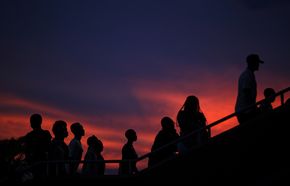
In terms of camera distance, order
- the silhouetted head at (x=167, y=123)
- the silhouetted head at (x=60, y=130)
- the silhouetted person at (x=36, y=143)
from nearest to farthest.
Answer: the silhouetted person at (x=36, y=143) < the silhouetted head at (x=60, y=130) < the silhouetted head at (x=167, y=123)

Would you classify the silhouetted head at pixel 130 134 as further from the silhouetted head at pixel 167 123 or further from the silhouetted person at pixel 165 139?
the silhouetted head at pixel 167 123

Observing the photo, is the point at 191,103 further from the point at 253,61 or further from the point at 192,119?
the point at 253,61

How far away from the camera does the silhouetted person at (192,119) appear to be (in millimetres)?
9633

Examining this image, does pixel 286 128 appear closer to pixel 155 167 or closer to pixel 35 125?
pixel 155 167

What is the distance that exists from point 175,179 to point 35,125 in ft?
10.6

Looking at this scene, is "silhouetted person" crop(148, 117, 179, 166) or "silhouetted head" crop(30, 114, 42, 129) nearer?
"silhouetted head" crop(30, 114, 42, 129)

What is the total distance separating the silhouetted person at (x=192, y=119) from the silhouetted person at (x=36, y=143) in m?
2.91

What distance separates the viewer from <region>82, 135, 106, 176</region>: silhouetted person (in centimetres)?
1088

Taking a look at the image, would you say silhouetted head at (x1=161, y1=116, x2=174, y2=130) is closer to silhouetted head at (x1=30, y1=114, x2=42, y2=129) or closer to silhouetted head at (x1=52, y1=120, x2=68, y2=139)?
silhouetted head at (x1=52, y1=120, x2=68, y2=139)

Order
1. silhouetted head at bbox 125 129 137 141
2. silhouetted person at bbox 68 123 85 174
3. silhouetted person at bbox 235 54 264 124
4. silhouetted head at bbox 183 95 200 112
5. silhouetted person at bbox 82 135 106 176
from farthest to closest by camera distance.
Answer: silhouetted head at bbox 125 129 137 141
silhouetted person at bbox 82 135 106 176
silhouetted person at bbox 68 123 85 174
silhouetted head at bbox 183 95 200 112
silhouetted person at bbox 235 54 264 124

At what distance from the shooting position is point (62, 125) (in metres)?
9.77

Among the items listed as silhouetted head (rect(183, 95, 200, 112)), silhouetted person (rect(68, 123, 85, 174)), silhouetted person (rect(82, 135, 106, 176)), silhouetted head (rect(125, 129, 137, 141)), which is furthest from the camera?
silhouetted head (rect(125, 129, 137, 141))

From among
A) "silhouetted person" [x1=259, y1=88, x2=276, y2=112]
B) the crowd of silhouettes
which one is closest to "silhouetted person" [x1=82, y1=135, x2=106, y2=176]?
the crowd of silhouettes

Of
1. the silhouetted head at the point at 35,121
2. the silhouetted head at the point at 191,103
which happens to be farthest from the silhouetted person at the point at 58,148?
the silhouetted head at the point at 191,103
